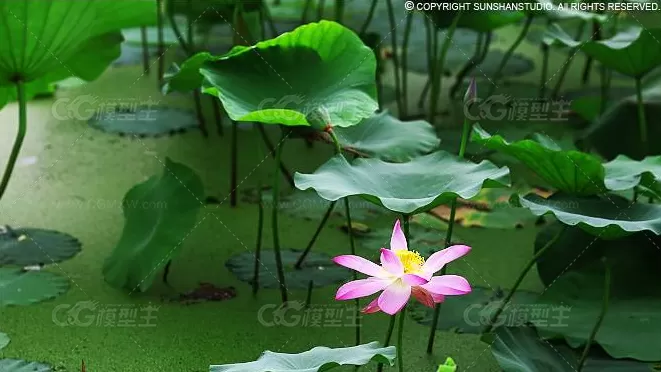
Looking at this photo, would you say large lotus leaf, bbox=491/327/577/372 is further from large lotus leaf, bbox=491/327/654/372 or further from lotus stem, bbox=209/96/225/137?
lotus stem, bbox=209/96/225/137

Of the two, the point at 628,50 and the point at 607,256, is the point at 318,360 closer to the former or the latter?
the point at 607,256

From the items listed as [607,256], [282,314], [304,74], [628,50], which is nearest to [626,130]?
[628,50]

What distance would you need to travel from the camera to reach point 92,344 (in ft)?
5.25

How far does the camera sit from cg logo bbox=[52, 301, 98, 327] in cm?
167

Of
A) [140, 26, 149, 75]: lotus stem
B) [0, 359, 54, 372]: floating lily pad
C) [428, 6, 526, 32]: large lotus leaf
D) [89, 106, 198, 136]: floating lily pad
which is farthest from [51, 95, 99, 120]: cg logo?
[0, 359, 54, 372]: floating lily pad

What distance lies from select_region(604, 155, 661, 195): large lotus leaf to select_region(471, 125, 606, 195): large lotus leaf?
0.04 metres

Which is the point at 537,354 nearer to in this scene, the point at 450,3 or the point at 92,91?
the point at 450,3

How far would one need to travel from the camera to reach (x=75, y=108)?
8.71 ft

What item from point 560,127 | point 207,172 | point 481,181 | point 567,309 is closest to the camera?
point 481,181

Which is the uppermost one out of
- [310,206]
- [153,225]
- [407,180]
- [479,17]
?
[407,180]

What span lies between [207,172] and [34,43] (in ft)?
1.98

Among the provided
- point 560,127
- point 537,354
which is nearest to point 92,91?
point 560,127

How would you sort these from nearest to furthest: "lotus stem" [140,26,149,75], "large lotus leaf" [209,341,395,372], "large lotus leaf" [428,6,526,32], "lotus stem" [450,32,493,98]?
"large lotus leaf" [209,341,395,372], "large lotus leaf" [428,6,526,32], "lotus stem" [450,32,493,98], "lotus stem" [140,26,149,75]

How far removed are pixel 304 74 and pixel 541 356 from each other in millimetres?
606
